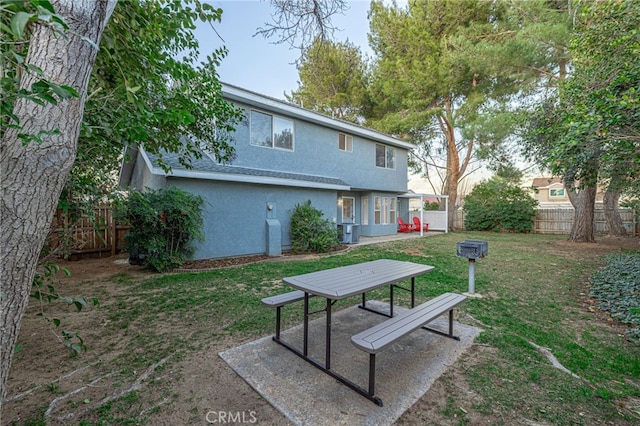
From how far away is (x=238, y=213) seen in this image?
8750 mm

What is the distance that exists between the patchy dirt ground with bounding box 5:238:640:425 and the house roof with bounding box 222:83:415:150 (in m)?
7.49

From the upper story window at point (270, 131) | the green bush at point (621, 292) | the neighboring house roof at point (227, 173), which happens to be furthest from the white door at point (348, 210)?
the green bush at point (621, 292)

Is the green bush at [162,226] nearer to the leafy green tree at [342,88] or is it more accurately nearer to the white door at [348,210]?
the white door at [348,210]

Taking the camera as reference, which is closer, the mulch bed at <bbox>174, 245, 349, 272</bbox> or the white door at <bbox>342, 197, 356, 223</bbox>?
the mulch bed at <bbox>174, 245, 349, 272</bbox>

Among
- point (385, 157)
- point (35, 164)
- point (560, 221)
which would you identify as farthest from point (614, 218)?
point (35, 164)

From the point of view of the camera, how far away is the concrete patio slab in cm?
221

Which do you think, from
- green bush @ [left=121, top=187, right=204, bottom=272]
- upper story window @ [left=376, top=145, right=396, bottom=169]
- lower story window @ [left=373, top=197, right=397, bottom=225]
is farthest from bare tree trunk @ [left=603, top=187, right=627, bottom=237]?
green bush @ [left=121, top=187, right=204, bottom=272]

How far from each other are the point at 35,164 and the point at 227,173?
7000 millimetres

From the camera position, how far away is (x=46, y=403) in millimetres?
2316

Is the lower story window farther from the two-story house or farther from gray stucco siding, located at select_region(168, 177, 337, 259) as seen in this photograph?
gray stucco siding, located at select_region(168, 177, 337, 259)

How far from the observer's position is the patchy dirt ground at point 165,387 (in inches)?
85.6

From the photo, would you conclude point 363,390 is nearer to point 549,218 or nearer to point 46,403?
point 46,403

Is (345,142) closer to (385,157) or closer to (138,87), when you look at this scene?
(385,157)

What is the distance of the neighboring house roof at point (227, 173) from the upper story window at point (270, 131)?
1106 millimetres
